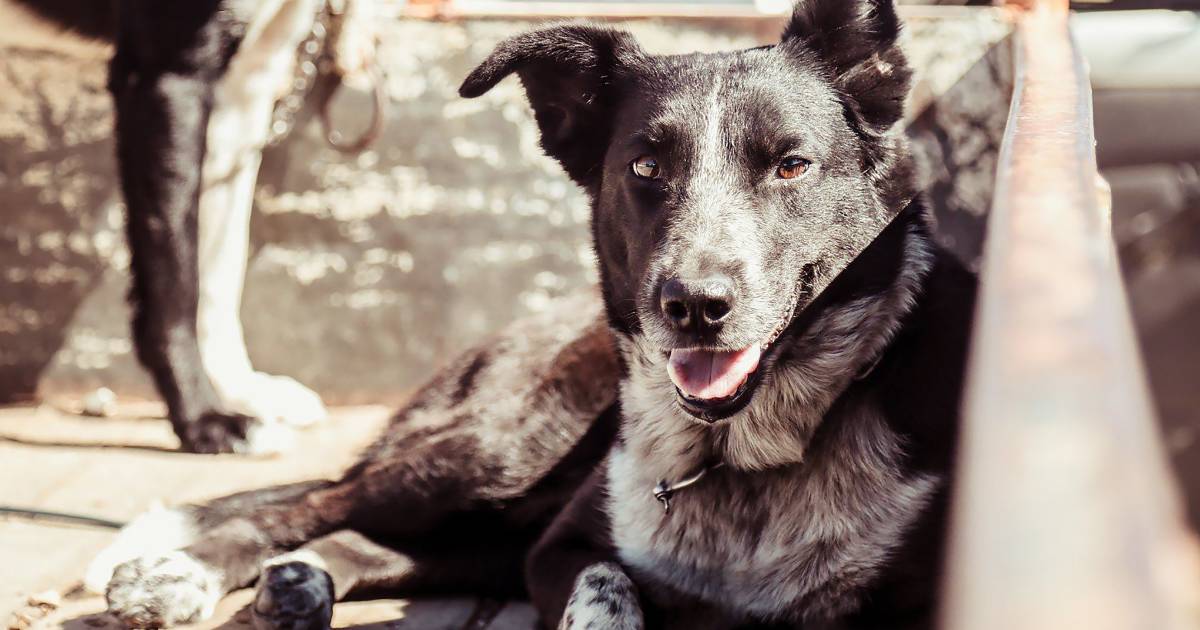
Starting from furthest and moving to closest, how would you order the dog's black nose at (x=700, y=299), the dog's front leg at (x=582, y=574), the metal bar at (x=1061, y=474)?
the dog's front leg at (x=582, y=574) → the dog's black nose at (x=700, y=299) → the metal bar at (x=1061, y=474)

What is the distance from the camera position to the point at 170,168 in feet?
11.9

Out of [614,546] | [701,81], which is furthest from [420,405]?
[701,81]

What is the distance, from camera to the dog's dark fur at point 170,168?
142 inches

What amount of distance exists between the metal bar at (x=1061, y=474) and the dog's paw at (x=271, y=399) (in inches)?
128

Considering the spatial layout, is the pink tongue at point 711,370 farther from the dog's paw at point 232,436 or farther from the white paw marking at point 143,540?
the dog's paw at point 232,436

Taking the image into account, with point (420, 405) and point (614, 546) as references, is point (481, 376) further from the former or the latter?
point (614, 546)

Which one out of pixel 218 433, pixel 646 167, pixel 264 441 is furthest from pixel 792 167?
pixel 218 433

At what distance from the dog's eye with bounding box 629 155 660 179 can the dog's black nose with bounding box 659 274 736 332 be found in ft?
1.13

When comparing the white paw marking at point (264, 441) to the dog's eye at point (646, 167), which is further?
the white paw marking at point (264, 441)

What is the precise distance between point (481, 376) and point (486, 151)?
1439 millimetres

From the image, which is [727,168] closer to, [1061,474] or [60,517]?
[1061,474]

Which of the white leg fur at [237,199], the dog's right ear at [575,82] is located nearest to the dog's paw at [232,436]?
the white leg fur at [237,199]

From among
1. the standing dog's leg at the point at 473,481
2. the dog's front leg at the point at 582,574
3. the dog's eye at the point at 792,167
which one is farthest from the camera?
the standing dog's leg at the point at 473,481

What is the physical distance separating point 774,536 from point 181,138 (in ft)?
7.80
